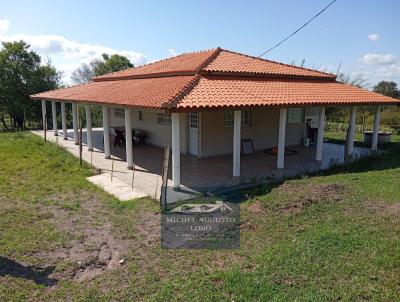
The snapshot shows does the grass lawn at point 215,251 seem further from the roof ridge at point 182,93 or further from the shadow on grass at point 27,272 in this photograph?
the roof ridge at point 182,93

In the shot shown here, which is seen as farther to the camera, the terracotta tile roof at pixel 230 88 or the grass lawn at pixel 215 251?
the terracotta tile roof at pixel 230 88

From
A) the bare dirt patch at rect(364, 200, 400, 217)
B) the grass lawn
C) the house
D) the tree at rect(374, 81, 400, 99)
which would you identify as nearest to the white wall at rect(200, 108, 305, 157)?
the house

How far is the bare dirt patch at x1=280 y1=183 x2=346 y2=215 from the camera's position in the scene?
771cm

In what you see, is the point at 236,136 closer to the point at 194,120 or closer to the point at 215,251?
the point at 194,120

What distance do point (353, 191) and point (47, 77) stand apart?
3224cm

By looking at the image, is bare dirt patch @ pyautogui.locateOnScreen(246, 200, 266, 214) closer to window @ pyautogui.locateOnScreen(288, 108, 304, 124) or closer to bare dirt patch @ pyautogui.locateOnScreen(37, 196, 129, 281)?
bare dirt patch @ pyautogui.locateOnScreen(37, 196, 129, 281)

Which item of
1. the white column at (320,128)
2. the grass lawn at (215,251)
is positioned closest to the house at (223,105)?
the white column at (320,128)

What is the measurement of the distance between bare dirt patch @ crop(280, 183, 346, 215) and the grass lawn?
0.08 feet

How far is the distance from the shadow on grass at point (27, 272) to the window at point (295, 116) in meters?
13.5

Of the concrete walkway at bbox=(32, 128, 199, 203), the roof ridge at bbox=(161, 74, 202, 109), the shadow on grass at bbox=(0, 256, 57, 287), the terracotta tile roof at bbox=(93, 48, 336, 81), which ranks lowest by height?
the shadow on grass at bbox=(0, 256, 57, 287)

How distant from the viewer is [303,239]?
6.23m

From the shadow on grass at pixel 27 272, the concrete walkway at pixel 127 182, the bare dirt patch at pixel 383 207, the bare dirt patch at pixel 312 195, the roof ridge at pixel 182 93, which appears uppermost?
the roof ridge at pixel 182 93

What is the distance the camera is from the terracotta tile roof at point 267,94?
9930mm

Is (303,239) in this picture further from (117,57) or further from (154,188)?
(117,57)
